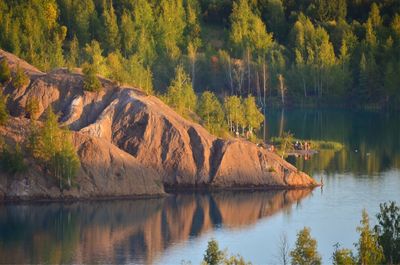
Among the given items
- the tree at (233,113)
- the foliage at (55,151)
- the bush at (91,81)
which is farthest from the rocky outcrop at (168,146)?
the tree at (233,113)

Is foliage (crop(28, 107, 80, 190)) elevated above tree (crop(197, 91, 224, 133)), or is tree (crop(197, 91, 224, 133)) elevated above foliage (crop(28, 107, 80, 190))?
tree (crop(197, 91, 224, 133))

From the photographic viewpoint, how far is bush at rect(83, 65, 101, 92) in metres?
96.7

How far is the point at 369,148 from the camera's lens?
397 feet

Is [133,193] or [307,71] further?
[307,71]

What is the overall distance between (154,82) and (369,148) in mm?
45154

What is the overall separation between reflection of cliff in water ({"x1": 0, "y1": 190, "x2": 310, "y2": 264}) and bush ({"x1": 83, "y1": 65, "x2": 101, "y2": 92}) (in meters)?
11.9

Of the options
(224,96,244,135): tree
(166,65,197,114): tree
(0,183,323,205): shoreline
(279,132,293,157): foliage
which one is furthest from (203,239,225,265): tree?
(224,96,244,135): tree

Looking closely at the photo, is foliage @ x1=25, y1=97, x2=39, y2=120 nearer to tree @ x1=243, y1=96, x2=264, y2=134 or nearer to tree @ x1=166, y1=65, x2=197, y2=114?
tree @ x1=166, y1=65, x2=197, y2=114

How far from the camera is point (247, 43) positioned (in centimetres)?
17550

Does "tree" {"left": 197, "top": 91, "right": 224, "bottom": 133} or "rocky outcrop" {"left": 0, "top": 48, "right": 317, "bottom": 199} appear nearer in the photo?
"rocky outcrop" {"left": 0, "top": 48, "right": 317, "bottom": 199}

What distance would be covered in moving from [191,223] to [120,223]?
4574mm

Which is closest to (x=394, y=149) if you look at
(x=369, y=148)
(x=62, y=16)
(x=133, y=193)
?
(x=369, y=148)

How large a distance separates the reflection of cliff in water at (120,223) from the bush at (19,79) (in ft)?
47.5

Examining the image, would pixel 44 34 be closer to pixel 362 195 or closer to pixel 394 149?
pixel 394 149
